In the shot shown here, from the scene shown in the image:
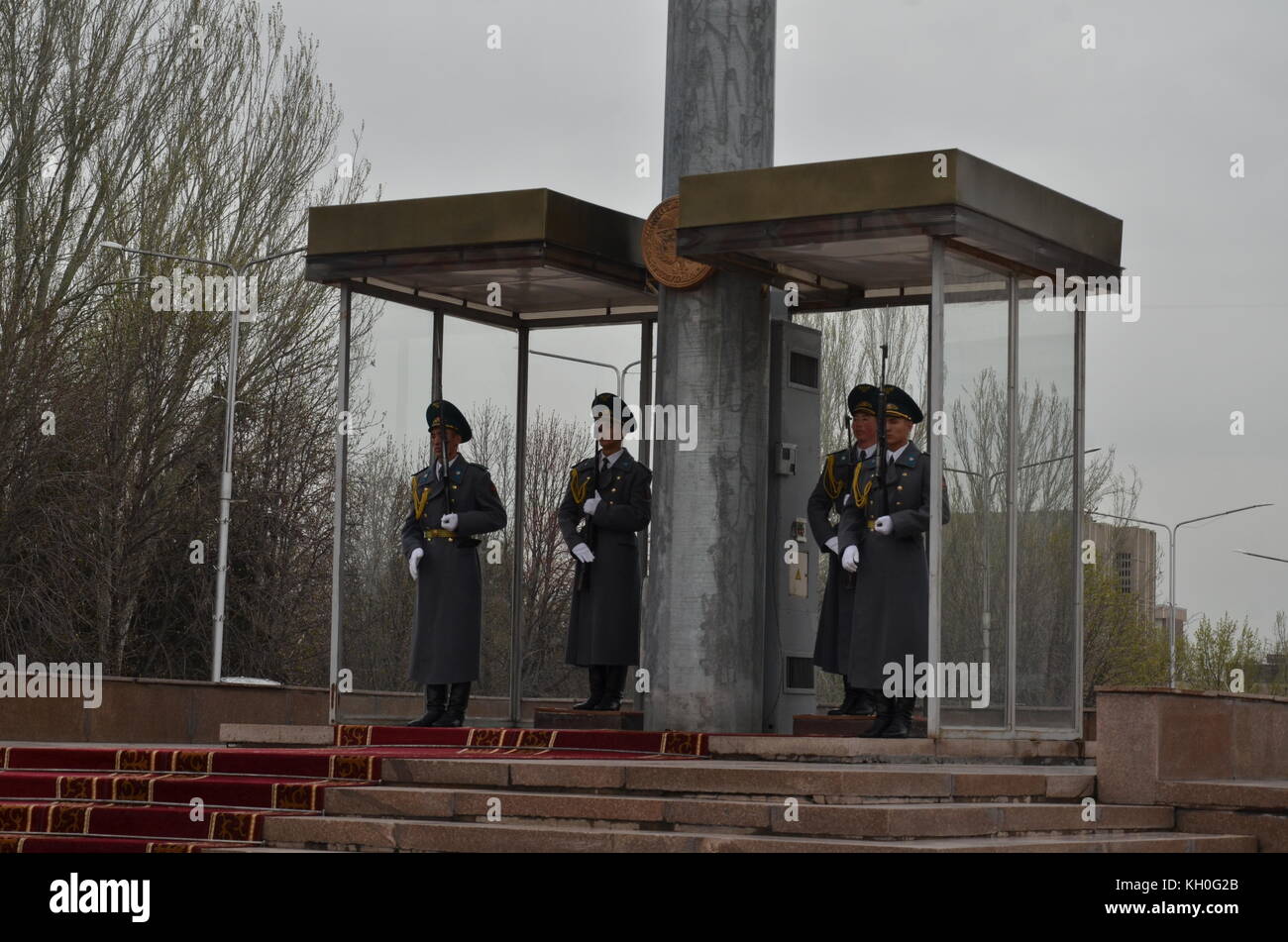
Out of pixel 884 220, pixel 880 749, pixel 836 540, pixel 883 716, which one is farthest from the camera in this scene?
pixel 836 540

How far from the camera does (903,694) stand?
11.1 metres

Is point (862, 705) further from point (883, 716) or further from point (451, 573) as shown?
point (451, 573)

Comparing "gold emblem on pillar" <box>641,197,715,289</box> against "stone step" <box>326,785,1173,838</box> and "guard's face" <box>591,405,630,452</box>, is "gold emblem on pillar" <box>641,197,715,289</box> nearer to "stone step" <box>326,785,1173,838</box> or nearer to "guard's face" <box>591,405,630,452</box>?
"guard's face" <box>591,405,630,452</box>

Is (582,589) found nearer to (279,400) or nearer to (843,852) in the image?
(843,852)

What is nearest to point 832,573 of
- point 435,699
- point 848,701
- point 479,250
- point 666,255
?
point 848,701

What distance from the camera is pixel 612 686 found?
13.0 metres

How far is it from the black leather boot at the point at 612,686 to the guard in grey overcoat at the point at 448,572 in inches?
37.8

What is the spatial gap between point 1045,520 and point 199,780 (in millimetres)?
5281

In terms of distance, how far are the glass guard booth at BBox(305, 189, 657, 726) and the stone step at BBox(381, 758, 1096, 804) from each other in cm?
325

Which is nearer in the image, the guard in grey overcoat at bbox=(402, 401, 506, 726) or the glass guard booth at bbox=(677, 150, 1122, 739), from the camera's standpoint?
the glass guard booth at bbox=(677, 150, 1122, 739)

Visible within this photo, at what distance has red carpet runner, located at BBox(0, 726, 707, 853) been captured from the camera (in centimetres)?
913

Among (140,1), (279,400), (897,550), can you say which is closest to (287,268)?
(279,400)

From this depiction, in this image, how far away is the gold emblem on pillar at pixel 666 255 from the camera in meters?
12.0

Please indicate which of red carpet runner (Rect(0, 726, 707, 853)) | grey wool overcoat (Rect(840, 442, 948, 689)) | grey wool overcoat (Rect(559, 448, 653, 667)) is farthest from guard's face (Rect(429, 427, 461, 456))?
grey wool overcoat (Rect(840, 442, 948, 689))
